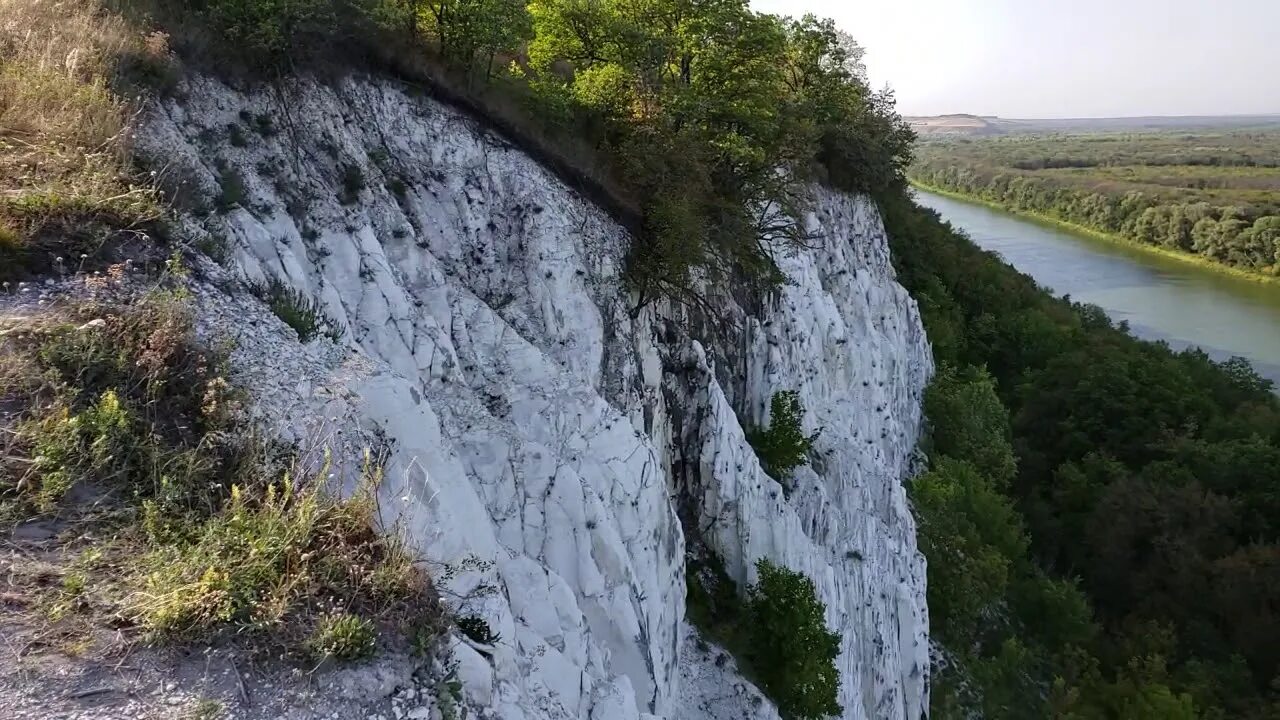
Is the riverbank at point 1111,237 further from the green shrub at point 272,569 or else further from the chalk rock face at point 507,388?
the green shrub at point 272,569

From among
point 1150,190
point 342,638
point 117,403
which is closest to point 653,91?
point 117,403

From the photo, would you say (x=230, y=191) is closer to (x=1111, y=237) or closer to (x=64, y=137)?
(x=64, y=137)

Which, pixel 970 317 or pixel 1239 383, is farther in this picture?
pixel 970 317

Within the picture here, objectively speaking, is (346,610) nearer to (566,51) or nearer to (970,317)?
(566,51)

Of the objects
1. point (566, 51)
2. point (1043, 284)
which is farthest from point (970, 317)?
point (566, 51)

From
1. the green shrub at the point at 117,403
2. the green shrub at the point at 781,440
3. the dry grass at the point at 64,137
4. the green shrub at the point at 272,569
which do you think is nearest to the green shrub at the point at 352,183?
the dry grass at the point at 64,137

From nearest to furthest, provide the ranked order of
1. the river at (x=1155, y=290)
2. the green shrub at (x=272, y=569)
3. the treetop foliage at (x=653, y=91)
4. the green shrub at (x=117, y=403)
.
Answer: the green shrub at (x=272, y=569) < the green shrub at (x=117, y=403) < the treetop foliage at (x=653, y=91) < the river at (x=1155, y=290)

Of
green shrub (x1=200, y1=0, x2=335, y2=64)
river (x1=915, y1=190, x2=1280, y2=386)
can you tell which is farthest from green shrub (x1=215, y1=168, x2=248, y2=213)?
river (x1=915, y1=190, x2=1280, y2=386)
